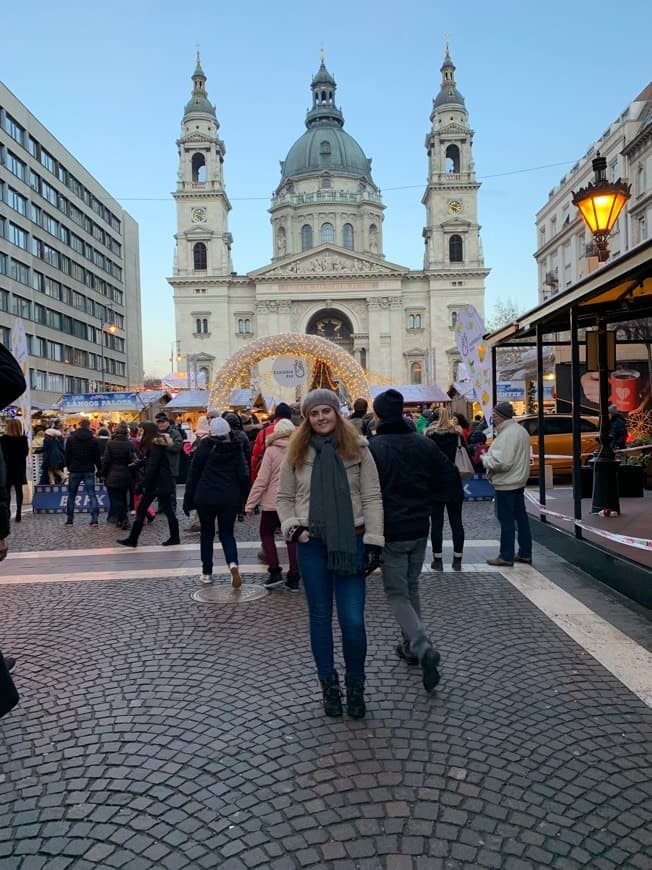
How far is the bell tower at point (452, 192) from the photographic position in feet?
224

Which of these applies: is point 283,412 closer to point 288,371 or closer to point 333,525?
point 333,525

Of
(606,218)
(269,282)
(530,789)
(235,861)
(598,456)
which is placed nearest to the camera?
(235,861)

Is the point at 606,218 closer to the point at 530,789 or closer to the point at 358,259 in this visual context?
the point at 530,789

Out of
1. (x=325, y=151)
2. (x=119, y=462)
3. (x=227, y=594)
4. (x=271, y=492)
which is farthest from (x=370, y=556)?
(x=325, y=151)

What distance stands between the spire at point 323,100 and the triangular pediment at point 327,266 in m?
28.5

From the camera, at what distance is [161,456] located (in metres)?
8.14

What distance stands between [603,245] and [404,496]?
510 centimetres

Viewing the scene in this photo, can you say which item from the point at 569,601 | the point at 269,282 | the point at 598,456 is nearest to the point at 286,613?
the point at 569,601

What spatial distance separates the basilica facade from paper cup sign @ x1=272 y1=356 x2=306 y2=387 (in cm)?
4786

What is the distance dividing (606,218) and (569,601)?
456 centimetres

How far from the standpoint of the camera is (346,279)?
67500 millimetres

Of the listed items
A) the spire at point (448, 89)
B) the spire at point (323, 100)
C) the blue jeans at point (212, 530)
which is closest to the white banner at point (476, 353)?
the blue jeans at point (212, 530)

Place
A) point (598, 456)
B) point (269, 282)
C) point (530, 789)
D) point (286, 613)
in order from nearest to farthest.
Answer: point (530, 789) < point (286, 613) < point (598, 456) < point (269, 282)

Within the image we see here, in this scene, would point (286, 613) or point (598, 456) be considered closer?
point (286, 613)
